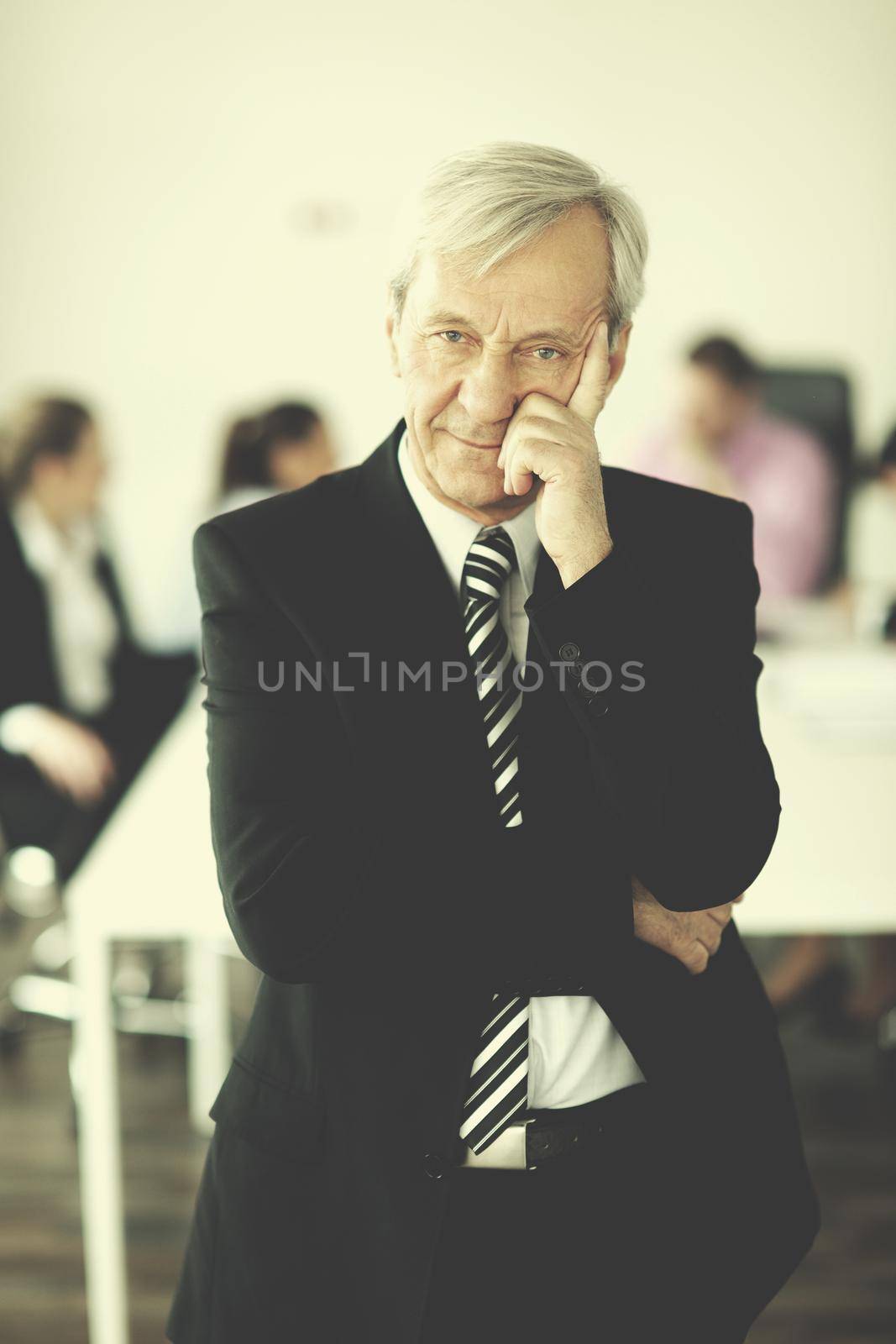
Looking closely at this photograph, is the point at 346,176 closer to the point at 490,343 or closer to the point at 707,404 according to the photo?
the point at 707,404

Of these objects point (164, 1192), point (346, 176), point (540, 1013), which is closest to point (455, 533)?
point (540, 1013)

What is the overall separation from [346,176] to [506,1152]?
15.1ft

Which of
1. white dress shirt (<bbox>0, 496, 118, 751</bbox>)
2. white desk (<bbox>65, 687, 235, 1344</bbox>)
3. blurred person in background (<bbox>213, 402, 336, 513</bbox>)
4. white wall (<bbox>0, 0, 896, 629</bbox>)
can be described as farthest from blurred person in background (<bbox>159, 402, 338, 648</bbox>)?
white desk (<bbox>65, 687, 235, 1344</bbox>)

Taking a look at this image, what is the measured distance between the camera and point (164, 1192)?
95.0 inches

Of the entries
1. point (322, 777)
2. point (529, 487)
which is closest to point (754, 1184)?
point (322, 777)

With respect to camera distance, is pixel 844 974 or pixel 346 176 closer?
pixel 844 974

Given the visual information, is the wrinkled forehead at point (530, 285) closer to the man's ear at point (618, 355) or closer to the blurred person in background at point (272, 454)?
the man's ear at point (618, 355)

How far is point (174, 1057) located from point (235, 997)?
0.99 ft

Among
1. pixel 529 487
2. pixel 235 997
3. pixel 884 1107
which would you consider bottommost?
pixel 884 1107

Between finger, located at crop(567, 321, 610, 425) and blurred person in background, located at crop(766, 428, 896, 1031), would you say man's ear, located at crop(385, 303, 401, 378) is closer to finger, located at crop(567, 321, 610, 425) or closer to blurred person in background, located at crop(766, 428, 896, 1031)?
finger, located at crop(567, 321, 610, 425)

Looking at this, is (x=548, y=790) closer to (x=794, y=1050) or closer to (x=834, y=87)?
(x=794, y=1050)

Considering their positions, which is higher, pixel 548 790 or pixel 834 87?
pixel 834 87

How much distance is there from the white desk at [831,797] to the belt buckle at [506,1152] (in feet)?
2.31

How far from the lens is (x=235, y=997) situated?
3.24 m
